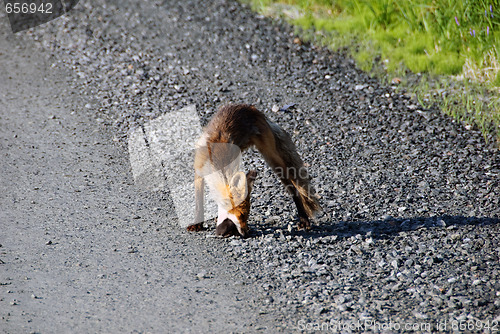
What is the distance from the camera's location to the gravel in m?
4.29

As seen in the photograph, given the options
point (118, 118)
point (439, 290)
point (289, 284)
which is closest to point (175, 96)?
point (118, 118)

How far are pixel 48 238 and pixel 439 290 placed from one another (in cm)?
353

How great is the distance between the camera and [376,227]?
520 centimetres

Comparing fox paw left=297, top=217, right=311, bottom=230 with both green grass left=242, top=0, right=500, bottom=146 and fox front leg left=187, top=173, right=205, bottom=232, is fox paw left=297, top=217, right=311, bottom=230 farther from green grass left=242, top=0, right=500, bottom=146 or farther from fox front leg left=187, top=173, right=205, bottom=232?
green grass left=242, top=0, right=500, bottom=146

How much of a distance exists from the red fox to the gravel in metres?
0.25

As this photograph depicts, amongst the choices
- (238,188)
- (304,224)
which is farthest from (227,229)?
(304,224)

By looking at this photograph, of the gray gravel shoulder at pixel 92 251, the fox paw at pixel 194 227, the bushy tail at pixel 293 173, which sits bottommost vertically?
the fox paw at pixel 194 227

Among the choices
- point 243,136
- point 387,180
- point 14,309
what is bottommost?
point 387,180

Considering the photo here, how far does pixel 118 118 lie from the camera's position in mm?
7184

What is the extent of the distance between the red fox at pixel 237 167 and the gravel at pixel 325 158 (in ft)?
0.82

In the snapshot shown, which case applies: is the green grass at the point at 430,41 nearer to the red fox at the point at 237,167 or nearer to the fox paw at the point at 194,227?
the red fox at the point at 237,167

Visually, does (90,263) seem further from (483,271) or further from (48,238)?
(483,271)

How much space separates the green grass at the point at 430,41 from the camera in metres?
7.65

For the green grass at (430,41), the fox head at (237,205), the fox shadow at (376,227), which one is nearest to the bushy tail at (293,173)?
the fox shadow at (376,227)
